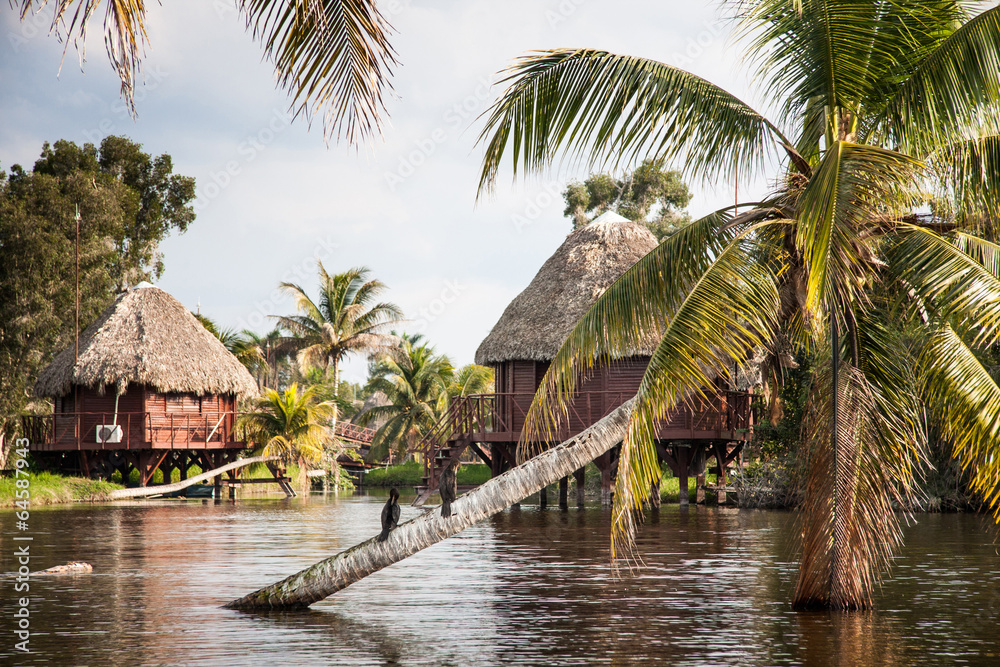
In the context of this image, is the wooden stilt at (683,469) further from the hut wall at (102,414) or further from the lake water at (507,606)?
the hut wall at (102,414)

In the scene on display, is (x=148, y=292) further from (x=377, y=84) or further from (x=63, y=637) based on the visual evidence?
(x=377, y=84)

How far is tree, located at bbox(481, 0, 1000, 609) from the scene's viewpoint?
23.5 ft

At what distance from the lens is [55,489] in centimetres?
2581

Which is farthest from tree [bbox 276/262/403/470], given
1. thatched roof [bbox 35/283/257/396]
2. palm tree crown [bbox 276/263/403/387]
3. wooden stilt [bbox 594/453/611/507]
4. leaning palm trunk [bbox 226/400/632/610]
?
leaning palm trunk [bbox 226/400/632/610]

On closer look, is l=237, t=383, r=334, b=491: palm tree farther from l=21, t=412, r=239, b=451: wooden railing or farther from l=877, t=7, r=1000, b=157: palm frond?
l=877, t=7, r=1000, b=157: palm frond

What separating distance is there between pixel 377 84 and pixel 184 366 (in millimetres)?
25043

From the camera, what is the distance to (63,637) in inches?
299

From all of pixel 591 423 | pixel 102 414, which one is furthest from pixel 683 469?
pixel 102 414

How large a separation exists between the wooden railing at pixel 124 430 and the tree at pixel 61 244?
1204 mm

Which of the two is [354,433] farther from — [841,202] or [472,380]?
[841,202]

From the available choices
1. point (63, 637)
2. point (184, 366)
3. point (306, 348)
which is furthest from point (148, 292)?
point (63, 637)

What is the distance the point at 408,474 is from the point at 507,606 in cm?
3022

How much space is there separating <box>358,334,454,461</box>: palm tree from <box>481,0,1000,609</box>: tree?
97.9ft

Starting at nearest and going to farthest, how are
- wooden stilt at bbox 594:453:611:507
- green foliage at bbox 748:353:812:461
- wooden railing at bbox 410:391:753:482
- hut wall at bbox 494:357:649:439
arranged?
1. green foliage at bbox 748:353:812:461
2. wooden railing at bbox 410:391:753:482
3. hut wall at bbox 494:357:649:439
4. wooden stilt at bbox 594:453:611:507
